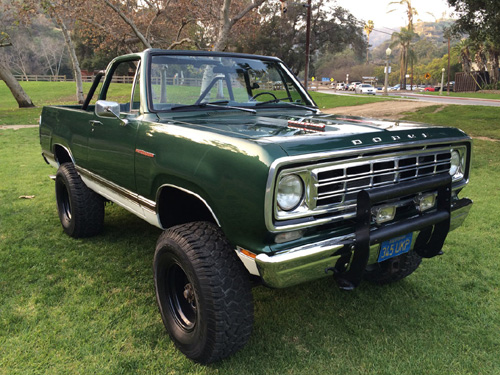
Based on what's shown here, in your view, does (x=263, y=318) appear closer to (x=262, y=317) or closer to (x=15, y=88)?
(x=262, y=317)

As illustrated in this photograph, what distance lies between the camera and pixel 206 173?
7.76 feet

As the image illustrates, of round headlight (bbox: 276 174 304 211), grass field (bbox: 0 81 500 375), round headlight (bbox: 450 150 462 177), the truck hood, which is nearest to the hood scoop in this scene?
the truck hood

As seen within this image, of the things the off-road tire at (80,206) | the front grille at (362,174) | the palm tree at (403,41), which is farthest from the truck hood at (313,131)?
the palm tree at (403,41)

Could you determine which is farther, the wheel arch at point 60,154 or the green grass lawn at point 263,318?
the wheel arch at point 60,154

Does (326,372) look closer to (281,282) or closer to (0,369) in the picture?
(281,282)

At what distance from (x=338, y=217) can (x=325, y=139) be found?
43 centimetres

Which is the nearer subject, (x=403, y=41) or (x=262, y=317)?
(x=262, y=317)

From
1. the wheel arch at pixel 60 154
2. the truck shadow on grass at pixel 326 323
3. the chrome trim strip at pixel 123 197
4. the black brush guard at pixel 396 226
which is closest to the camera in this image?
the black brush guard at pixel 396 226

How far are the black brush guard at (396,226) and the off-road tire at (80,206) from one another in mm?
2833

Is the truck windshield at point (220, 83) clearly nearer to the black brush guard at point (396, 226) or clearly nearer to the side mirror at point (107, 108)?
the side mirror at point (107, 108)

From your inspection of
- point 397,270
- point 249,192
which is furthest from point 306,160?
point 397,270

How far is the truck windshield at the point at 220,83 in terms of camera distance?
3375 mm

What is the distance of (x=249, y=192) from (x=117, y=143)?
162cm

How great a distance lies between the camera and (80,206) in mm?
4254
